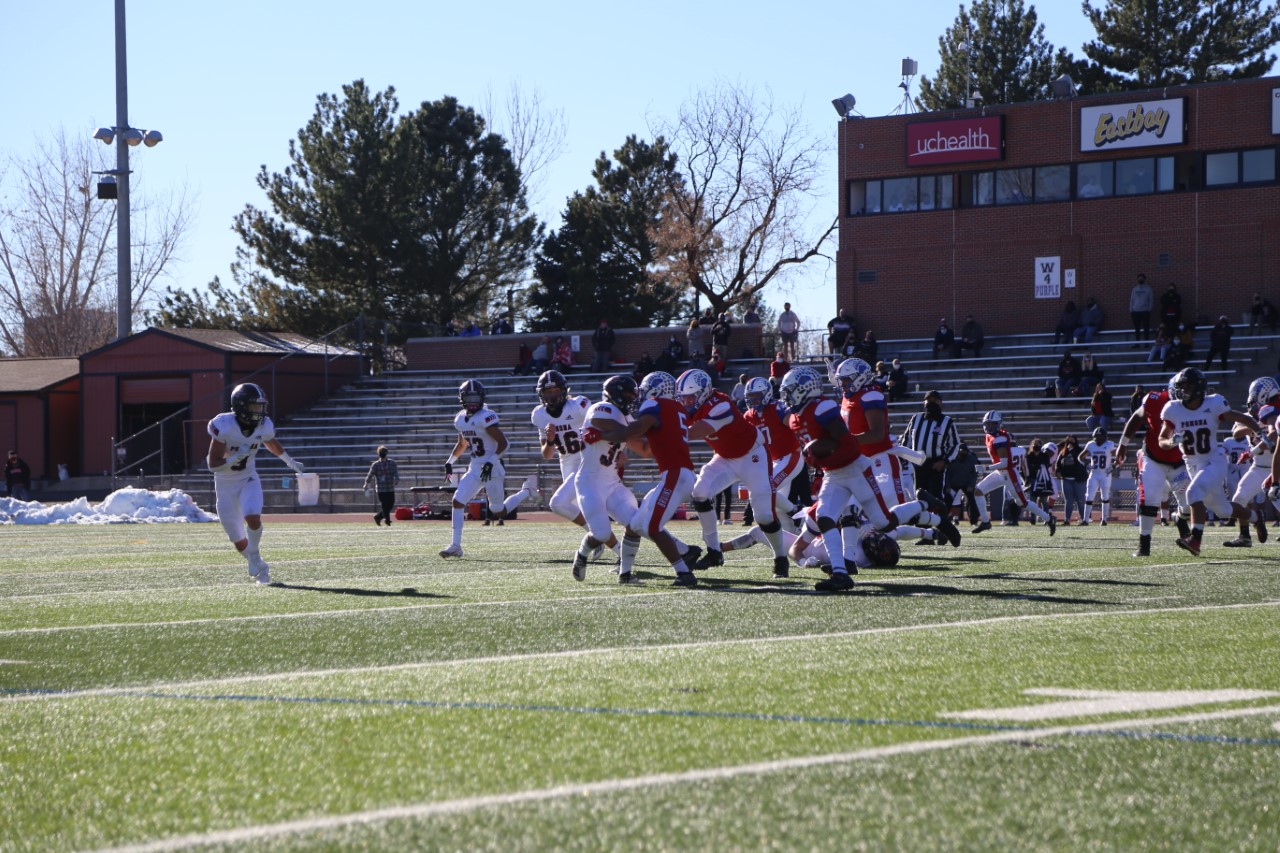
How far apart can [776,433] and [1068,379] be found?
20.3 m

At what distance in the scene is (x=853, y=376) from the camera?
13281mm

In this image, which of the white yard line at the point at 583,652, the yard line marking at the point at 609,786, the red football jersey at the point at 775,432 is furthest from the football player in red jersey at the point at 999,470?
the yard line marking at the point at 609,786

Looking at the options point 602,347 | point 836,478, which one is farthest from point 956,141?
point 836,478

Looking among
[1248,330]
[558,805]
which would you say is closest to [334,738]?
[558,805]

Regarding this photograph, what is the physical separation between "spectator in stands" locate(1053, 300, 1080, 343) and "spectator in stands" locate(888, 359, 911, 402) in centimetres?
525

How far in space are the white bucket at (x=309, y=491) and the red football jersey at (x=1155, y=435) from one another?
79.8ft

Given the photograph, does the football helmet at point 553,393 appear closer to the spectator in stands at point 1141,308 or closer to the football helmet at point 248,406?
the football helmet at point 248,406

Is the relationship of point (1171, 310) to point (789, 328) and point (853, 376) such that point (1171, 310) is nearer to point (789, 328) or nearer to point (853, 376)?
point (789, 328)

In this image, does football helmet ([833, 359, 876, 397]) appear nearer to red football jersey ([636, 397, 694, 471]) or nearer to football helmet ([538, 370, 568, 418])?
red football jersey ([636, 397, 694, 471])

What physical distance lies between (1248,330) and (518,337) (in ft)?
66.2

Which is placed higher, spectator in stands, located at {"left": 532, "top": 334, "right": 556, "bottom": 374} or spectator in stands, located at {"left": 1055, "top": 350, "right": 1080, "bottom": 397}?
spectator in stands, located at {"left": 532, "top": 334, "right": 556, "bottom": 374}

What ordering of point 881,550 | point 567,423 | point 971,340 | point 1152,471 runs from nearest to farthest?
point 881,550
point 567,423
point 1152,471
point 971,340

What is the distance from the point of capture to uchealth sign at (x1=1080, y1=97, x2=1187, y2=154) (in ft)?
125

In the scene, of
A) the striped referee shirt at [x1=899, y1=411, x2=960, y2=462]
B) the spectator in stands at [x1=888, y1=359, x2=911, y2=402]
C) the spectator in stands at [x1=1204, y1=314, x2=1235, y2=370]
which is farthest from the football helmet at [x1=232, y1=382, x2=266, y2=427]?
the spectator in stands at [x1=1204, y1=314, x2=1235, y2=370]
